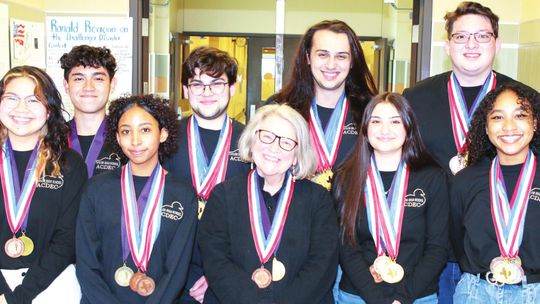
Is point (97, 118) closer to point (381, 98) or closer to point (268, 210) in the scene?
point (268, 210)

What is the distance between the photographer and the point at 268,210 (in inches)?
104

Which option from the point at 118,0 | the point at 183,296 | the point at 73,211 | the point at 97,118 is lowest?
the point at 183,296

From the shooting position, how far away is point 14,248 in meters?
2.57

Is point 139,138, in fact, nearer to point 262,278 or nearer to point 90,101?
A: point 90,101

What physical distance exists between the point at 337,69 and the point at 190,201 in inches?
41.5

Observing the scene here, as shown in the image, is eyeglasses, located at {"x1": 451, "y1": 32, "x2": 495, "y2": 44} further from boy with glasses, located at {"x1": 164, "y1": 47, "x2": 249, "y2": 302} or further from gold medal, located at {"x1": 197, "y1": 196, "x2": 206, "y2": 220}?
gold medal, located at {"x1": 197, "y1": 196, "x2": 206, "y2": 220}


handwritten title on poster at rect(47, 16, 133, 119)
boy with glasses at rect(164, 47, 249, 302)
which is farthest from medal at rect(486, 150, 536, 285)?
handwritten title on poster at rect(47, 16, 133, 119)

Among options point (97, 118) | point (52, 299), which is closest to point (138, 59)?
point (97, 118)

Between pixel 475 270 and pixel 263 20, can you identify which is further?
pixel 263 20

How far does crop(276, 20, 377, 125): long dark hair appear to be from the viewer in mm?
3191

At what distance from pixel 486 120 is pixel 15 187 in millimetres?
2197

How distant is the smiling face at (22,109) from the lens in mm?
2697

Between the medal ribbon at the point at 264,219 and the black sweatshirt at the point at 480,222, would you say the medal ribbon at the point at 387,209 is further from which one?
the medal ribbon at the point at 264,219

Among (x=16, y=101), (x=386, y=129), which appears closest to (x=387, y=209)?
(x=386, y=129)
